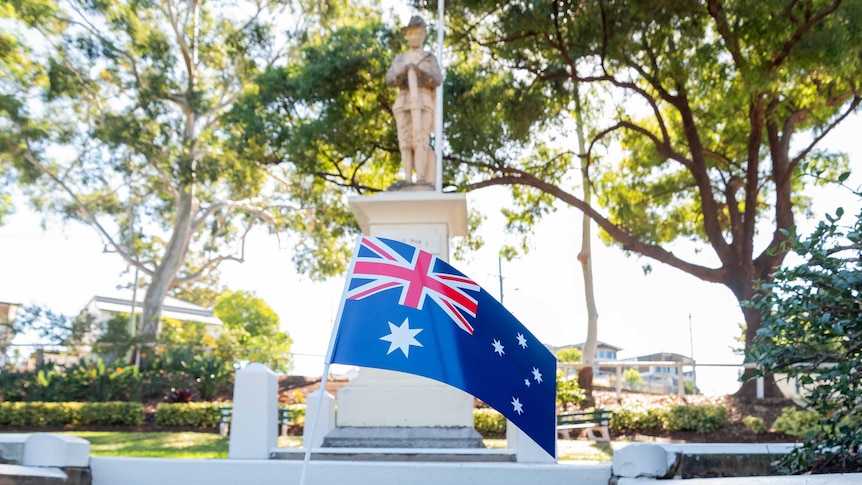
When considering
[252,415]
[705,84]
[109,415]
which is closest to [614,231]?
[705,84]

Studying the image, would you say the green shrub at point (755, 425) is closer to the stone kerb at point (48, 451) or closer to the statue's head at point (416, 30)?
the statue's head at point (416, 30)

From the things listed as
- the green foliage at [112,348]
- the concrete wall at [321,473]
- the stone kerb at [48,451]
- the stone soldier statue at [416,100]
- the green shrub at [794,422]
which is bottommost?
the concrete wall at [321,473]

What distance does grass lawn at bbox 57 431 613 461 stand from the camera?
10969mm

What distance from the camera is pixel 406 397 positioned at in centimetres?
866

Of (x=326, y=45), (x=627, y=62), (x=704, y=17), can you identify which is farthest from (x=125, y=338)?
(x=704, y=17)

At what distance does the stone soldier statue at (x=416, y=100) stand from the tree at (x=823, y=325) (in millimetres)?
5516

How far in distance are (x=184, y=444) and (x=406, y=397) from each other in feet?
18.3

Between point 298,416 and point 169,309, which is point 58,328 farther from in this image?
point 169,309

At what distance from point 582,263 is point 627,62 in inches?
311

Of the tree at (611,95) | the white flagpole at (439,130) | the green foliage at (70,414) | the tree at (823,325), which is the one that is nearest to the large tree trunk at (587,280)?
the tree at (611,95)

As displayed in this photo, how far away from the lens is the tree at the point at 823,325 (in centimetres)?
466

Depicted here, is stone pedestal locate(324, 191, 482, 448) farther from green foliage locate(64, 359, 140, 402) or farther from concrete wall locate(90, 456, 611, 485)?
green foliage locate(64, 359, 140, 402)

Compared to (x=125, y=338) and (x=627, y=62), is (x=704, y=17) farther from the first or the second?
(x=125, y=338)

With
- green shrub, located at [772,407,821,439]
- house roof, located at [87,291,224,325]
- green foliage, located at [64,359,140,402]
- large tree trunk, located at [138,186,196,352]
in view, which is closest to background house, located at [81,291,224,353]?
house roof, located at [87,291,224,325]
